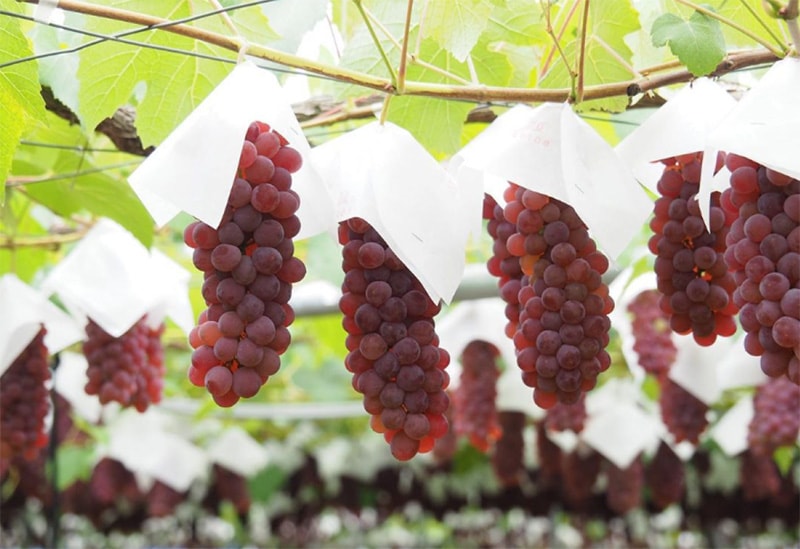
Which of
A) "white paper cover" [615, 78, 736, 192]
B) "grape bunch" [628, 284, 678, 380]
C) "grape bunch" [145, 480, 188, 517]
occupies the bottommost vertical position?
"grape bunch" [145, 480, 188, 517]

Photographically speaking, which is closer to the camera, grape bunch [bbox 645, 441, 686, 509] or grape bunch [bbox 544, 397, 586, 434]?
grape bunch [bbox 544, 397, 586, 434]

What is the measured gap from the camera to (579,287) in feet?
3.76

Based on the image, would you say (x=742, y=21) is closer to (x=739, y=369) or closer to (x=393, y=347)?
(x=393, y=347)

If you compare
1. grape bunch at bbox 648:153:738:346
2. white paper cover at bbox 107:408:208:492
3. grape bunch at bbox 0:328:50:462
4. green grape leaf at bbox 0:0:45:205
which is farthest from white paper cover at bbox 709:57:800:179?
white paper cover at bbox 107:408:208:492

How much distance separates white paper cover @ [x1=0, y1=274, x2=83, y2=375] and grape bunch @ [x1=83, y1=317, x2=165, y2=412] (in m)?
0.05

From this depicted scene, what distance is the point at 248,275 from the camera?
1.01 metres

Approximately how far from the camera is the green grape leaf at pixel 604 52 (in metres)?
1.36

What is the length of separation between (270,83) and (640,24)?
574 millimetres

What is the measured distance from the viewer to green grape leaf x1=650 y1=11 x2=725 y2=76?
1132 millimetres

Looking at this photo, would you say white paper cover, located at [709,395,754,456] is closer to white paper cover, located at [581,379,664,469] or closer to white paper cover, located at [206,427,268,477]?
white paper cover, located at [581,379,664,469]

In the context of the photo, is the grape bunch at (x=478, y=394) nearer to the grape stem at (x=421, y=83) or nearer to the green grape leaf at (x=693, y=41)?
the grape stem at (x=421, y=83)

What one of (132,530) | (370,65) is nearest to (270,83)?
(370,65)

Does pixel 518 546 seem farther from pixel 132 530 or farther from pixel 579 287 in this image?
pixel 579 287

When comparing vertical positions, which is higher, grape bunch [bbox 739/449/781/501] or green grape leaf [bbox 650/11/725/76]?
green grape leaf [bbox 650/11/725/76]
